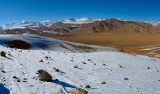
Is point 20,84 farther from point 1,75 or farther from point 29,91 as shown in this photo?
point 1,75

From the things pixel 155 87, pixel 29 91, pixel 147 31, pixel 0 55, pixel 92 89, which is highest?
pixel 147 31

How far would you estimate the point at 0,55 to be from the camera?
1066 cm

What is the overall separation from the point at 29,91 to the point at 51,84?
3.90 ft

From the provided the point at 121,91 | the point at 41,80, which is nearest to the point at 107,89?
the point at 121,91

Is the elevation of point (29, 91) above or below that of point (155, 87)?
above

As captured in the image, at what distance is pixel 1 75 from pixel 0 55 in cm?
493

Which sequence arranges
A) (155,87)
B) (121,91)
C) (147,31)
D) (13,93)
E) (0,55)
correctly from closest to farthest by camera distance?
(13,93)
(121,91)
(155,87)
(0,55)
(147,31)

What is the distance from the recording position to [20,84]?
5887mm

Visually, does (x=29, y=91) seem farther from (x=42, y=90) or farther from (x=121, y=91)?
(x=121, y=91)

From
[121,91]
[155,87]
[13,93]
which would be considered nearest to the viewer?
[13,93]

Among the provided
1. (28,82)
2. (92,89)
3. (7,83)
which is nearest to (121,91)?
(92,89)

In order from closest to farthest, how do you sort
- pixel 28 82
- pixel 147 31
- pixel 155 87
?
pixel 28 82 → pixel 155 87 → pixel 147 31

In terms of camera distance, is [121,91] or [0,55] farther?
[0,55]

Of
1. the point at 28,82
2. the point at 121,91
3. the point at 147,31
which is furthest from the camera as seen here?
the point at 147,31
